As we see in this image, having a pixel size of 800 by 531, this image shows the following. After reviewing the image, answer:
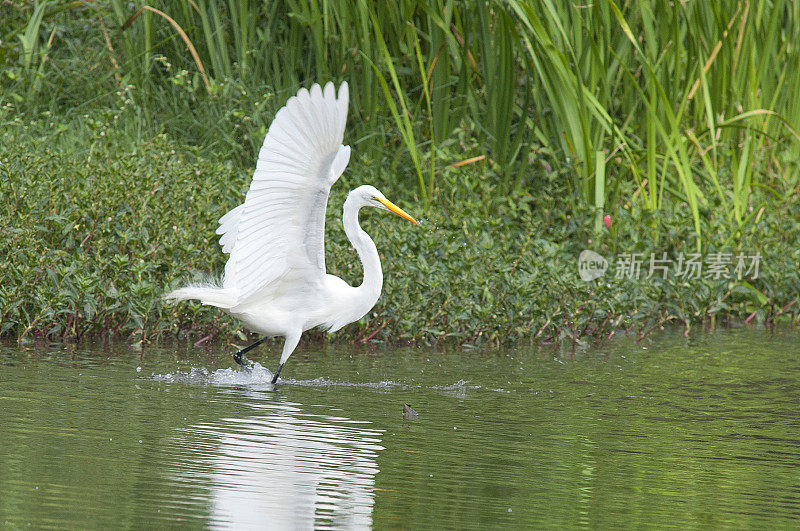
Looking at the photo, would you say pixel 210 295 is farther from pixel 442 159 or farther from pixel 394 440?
pixel 442 159

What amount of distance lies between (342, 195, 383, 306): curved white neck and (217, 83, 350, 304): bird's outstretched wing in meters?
0.27

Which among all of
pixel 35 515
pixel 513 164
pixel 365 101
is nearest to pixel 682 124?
pixel 513 164

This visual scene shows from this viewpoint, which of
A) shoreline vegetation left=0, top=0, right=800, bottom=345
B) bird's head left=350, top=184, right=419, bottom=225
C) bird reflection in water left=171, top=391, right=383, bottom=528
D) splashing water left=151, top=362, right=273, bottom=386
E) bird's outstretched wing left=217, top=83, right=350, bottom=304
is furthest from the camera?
shoreline vegetation left=0, top=0, right=800, bottom=345

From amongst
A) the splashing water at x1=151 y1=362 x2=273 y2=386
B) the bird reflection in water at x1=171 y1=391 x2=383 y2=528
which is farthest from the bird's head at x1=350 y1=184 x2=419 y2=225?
the bird reflection in water at x1=171 y1=391 x2=383 y2=528

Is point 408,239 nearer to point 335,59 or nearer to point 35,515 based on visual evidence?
point 335,59

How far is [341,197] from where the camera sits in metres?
9.31

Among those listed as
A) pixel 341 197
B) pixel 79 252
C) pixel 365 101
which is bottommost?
pixel 79 252

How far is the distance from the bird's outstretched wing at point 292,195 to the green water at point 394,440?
0.56 meters

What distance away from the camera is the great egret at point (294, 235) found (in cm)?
544

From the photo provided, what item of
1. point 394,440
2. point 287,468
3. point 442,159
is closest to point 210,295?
point 394,440

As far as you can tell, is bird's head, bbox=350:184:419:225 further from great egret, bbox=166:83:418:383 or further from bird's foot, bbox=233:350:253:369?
bird's foot, bbox=233:350:253:369

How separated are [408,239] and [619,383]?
7.55 feet

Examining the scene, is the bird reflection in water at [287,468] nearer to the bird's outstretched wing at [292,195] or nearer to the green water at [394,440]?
the green water at [394,440]

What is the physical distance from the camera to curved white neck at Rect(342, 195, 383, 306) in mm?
6531
